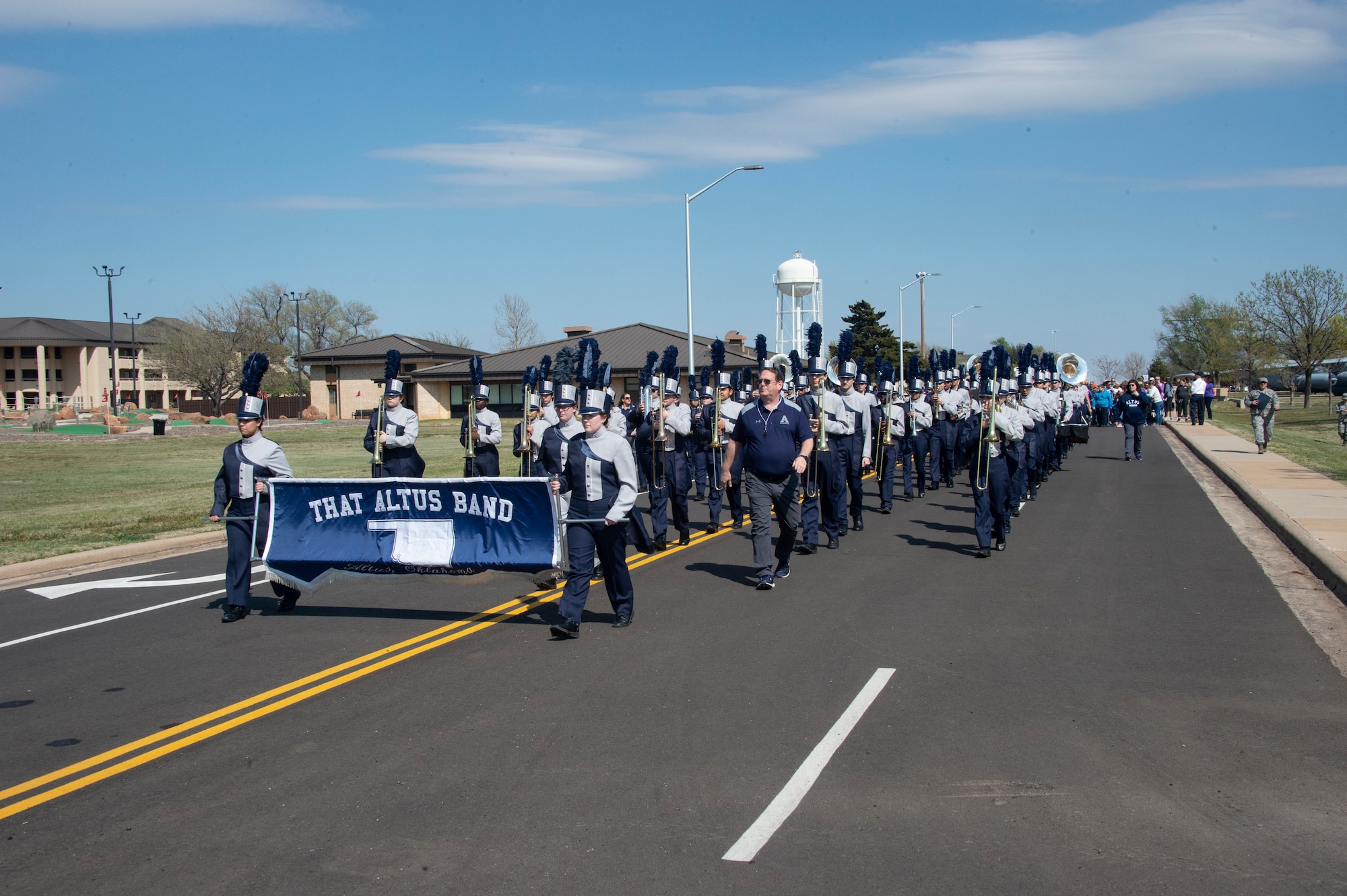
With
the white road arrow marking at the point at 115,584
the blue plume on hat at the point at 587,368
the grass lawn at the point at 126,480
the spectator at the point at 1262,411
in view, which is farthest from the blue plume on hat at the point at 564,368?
the spectator at the point at 1262,411

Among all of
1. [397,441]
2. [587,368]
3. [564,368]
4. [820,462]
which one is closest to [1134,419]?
[820,462]

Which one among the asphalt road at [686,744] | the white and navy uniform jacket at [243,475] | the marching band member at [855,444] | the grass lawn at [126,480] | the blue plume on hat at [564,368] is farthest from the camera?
the grass lawn at [126,480]

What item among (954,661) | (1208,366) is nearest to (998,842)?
(954,661)

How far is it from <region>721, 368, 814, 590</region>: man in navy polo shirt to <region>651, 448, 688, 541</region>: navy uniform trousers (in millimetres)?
2382

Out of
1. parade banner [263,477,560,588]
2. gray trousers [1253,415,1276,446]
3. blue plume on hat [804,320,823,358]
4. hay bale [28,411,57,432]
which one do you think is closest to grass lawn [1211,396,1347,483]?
gray trousers [1253,415,1276,446]

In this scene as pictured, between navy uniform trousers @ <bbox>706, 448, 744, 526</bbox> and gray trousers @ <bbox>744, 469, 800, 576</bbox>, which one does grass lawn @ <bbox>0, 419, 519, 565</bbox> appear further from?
gray trousers @ <bbox>744, 469, 800, 576</bbox>

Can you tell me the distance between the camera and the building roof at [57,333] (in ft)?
276

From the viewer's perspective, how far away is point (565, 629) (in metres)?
8.13

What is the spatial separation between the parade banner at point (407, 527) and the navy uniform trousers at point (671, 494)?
406 cm

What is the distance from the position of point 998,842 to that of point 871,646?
3281 mm

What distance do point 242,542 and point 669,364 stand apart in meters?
6.54

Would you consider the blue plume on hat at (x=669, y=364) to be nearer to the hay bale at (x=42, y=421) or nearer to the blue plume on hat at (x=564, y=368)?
the blue plume on hat at (x=564, y=368)

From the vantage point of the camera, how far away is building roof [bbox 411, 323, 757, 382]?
193ft

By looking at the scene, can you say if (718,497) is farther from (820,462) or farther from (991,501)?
(991,501)
